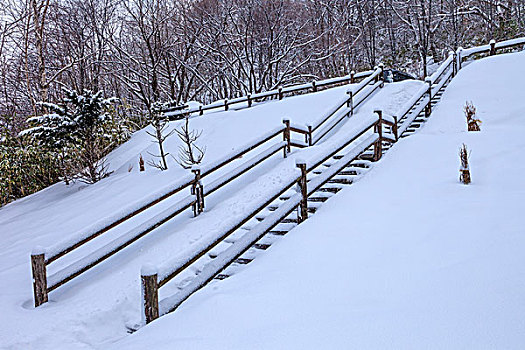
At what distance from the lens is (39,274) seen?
16.6ft

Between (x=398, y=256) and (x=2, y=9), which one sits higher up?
(x=2, y=9)

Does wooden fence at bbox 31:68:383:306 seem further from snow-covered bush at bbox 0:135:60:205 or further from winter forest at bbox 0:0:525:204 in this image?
winter forest at bbox 0:0:525:204

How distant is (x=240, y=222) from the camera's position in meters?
5.28

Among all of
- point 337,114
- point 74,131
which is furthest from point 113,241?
point 74,131

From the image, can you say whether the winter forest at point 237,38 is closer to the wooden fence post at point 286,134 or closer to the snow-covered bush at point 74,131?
the snow-covered bush at point 74,131

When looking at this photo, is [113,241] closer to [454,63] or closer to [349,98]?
[349,98]

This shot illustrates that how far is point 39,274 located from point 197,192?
117 inches

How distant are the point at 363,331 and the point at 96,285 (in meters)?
3.88

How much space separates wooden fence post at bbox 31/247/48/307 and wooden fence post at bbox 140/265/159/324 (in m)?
1.88

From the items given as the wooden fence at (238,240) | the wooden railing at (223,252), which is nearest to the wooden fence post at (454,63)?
the wooden fence at (238,240)

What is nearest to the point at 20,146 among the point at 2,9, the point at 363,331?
the point at 2,9

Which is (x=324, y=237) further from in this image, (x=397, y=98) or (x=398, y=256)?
(x=397, y=98)

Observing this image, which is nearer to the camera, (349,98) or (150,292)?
(150,292)

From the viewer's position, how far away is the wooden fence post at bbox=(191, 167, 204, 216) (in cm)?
728
